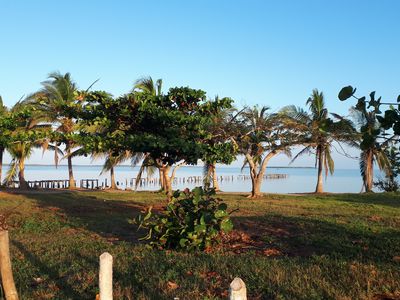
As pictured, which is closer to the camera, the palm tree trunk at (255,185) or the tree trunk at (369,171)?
the palm tree trunk at (255,185)

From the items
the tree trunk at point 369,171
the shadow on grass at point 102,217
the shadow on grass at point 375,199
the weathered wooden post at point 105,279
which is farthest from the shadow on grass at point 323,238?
the tree trunk at point 369,171

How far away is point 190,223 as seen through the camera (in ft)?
26.5

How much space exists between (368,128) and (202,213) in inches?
190

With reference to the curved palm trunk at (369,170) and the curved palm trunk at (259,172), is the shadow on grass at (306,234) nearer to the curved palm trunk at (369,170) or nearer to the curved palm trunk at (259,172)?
the curved palm trunk at (259,172)

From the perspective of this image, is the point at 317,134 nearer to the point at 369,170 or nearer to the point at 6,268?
the point at 369,170

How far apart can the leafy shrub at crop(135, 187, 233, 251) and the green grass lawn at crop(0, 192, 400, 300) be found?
1.11 feet

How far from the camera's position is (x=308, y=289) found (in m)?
5.14

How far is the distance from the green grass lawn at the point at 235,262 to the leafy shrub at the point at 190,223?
1.11ft

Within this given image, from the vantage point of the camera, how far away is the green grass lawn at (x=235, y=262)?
5.29 meters

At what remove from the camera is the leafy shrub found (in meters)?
7.91

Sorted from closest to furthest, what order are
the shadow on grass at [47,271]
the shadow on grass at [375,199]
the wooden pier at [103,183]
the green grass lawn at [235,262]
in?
1. the green grass lawn at [235,262]
2. the shadow on grass at [47,271]
3. the shadow on grass at [375,199]
4. the wooden pier at [103,183]

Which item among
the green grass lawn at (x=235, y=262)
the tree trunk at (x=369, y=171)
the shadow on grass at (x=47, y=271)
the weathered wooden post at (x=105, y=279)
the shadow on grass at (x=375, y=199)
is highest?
the tree trunk at (x=369, y=171)

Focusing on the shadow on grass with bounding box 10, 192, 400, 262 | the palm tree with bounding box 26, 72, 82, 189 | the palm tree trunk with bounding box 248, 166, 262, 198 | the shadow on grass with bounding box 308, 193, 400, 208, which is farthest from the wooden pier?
the shadow on grass with bounding box 10, 192, 400, 262

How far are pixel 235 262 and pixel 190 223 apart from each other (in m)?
1.58
